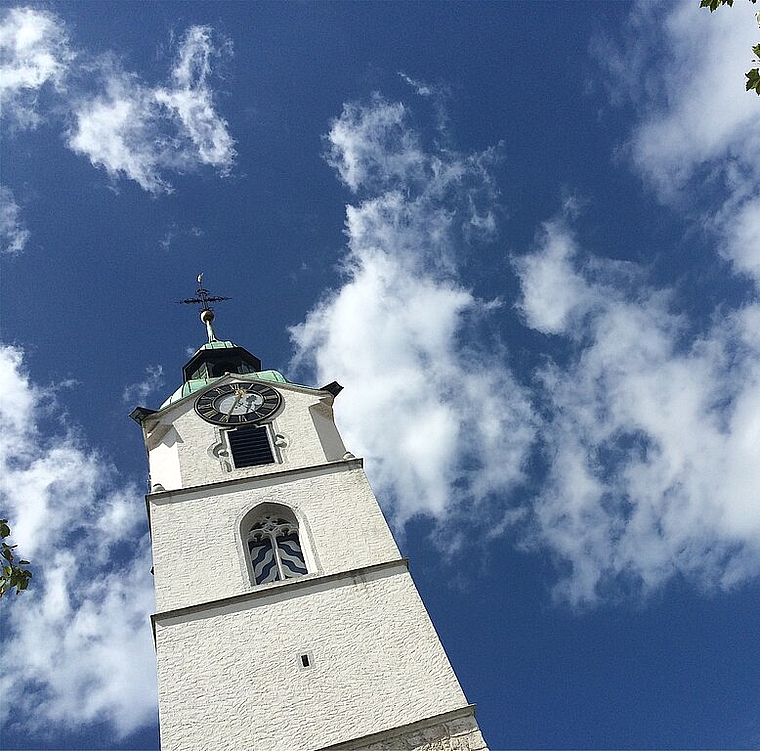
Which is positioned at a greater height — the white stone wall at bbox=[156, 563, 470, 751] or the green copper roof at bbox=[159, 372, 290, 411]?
the green copper roof at bbox=[159, 372, 290, 411]

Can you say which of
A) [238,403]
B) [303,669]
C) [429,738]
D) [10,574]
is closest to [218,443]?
[238,403]

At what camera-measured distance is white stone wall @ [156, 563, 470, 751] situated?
11797 millimetres

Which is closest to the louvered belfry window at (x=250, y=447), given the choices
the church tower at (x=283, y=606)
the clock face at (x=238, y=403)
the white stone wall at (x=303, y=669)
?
the church tower at (x=283, y=606)

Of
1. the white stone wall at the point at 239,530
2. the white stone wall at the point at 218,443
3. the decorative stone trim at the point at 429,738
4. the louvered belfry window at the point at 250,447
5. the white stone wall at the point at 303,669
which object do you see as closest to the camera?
the decorative stone trim at the point at 429,738

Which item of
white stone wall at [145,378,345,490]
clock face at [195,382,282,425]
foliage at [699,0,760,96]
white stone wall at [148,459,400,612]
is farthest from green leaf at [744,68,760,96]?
clock face at [195,382,282,425]

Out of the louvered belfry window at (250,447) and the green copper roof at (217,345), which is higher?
the green copper roof at (217,345)

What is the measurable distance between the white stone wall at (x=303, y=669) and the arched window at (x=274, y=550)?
114 centimetres

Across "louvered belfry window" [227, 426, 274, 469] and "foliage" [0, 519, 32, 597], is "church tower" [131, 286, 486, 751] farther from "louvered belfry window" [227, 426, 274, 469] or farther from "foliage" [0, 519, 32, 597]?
"foliage" [0, 519, 32, 597]

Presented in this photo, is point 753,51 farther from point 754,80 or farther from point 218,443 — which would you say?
point 218,443

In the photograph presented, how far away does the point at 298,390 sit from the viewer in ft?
72.1

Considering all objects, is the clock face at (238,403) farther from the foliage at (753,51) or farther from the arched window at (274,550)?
the foliage at (753,51)

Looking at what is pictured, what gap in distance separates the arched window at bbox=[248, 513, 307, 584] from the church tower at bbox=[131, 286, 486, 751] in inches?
1.1

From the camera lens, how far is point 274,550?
52.2 feet

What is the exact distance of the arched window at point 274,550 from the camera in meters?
15.4
